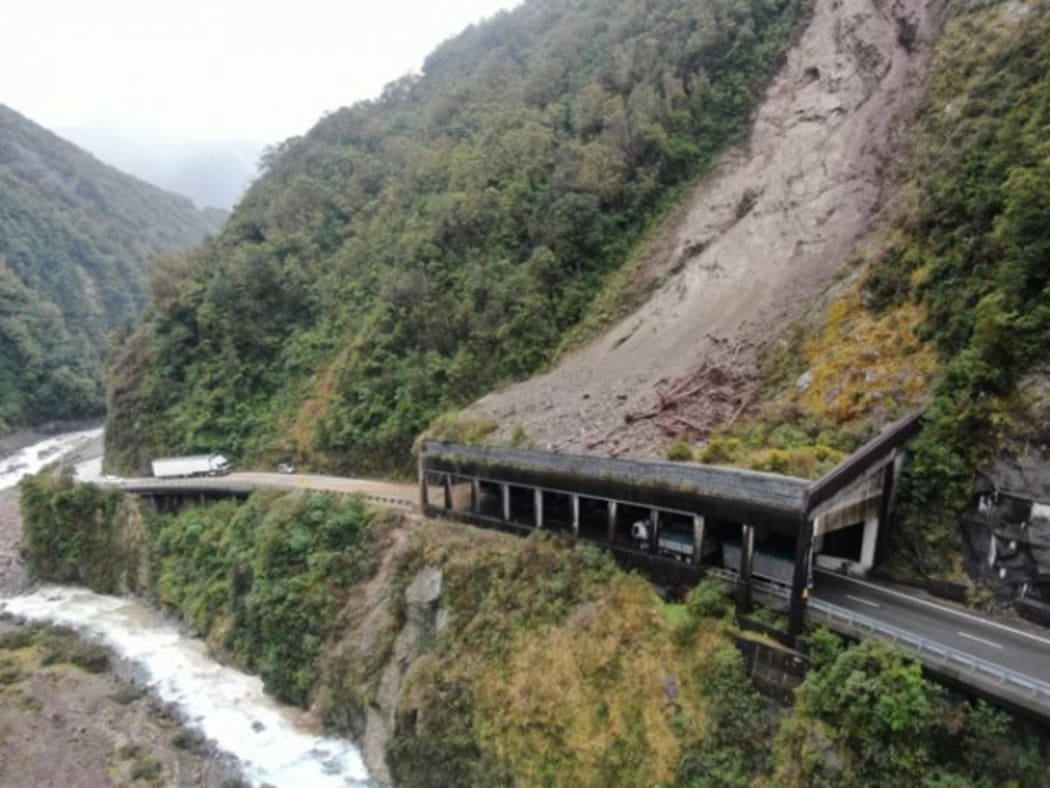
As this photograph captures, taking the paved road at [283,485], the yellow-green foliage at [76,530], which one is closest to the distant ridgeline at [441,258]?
the paved road at [283,485]

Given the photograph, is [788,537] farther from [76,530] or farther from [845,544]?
[76,530]

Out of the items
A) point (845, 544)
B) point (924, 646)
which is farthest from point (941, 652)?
point (845, 544)

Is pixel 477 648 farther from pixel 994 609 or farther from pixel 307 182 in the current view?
pixel 307 182

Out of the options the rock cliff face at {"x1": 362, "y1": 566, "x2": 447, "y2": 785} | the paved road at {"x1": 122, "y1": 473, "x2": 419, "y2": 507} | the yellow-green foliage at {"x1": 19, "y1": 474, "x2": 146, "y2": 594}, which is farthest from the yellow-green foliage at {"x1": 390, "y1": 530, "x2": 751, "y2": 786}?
the yellow-green foliage at {"x1": 19, "y1": 474, "x2": 146, "y2": 594}

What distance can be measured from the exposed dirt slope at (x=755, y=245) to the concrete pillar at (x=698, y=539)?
23.2ft

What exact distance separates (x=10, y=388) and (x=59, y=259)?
1832 inches

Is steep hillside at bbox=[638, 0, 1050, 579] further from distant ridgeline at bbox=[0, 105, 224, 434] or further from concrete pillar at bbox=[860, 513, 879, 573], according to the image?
distant ridgeline at bbox=[0, 105, 224, 434]

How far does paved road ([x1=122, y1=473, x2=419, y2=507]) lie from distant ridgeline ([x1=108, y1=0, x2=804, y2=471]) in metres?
2.16

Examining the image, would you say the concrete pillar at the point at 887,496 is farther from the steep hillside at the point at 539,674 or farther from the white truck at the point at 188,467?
the white truck at the point at 188,467

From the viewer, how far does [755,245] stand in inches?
1282

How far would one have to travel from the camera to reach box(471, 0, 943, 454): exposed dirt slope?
27.0 meters

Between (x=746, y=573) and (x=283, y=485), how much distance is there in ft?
87.6

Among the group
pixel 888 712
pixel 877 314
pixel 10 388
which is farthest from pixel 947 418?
pixel 10 388

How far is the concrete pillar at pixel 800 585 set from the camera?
14891 mm
